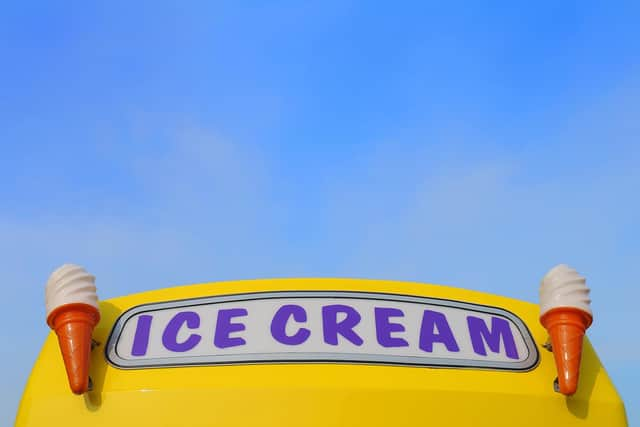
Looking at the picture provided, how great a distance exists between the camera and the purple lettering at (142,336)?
3.42 meters

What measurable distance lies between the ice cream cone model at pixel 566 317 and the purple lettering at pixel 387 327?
0.60 m

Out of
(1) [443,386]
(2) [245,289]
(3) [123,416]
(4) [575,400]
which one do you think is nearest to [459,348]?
(1) [443,386]

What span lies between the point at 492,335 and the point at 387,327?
468 mm

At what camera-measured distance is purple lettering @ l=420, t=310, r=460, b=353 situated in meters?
3.46

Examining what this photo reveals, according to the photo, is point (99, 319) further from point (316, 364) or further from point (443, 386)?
point (443, 386)

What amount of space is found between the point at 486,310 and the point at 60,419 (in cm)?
181

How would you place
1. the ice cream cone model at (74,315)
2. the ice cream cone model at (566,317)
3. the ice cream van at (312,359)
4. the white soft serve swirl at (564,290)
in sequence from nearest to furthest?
the ice cream van at (312,359) < the ice cream cone model at (74,315) < the ice cream cone model at (566,317) < the white soft serve swirl at (564,290)

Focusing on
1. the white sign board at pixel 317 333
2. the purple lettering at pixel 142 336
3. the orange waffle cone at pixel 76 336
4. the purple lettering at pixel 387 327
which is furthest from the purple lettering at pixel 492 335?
the orange waffle cone at pixel 76 336

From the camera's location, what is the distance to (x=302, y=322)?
3418mm

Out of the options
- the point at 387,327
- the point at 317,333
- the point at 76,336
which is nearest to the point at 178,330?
the point at 76,336

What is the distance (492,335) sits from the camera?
3590mm

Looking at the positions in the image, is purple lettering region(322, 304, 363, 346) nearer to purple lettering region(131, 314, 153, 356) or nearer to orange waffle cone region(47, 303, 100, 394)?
purple lettering region(131, 314, 153, 356)

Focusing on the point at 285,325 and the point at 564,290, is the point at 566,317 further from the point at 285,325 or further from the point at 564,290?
the point at 285,325

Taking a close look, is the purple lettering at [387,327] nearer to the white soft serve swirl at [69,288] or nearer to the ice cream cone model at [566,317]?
the ice cream cone model at [566,317]
